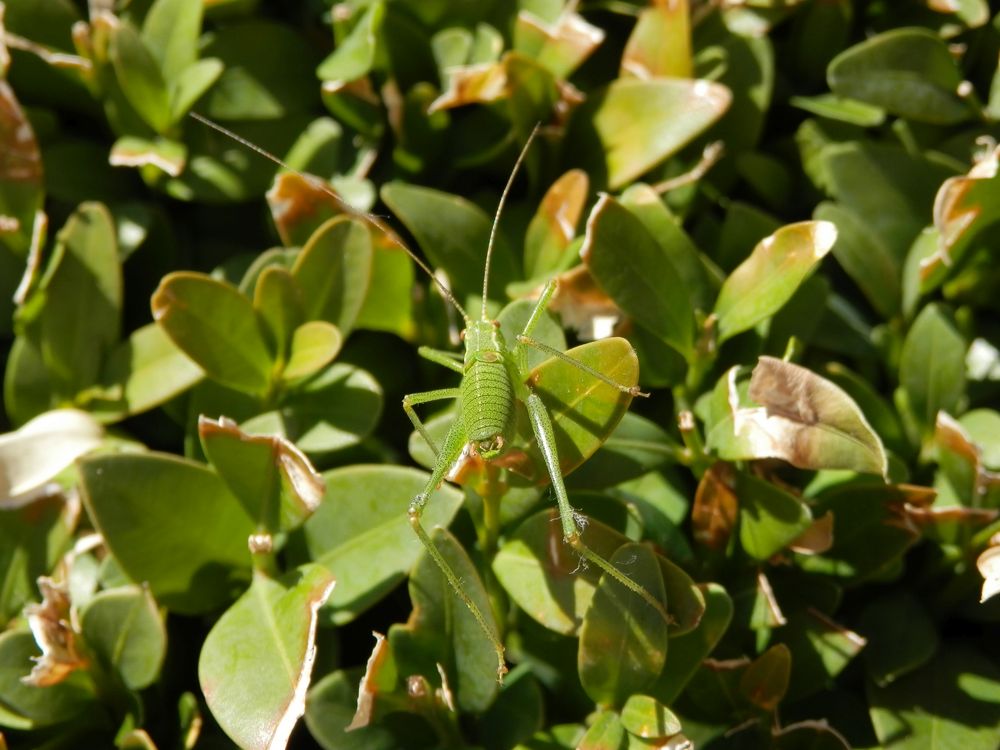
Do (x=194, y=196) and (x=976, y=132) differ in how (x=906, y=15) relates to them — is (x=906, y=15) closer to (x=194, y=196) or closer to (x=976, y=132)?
(x=976, y=132)

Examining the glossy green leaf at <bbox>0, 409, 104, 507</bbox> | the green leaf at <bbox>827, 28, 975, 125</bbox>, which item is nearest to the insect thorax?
the glossy green leaf at <bbox>0, 409, 104, 507</bbox>

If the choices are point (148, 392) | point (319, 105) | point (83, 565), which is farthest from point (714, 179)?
point (83, 565)

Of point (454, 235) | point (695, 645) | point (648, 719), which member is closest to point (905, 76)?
point (454, 235)

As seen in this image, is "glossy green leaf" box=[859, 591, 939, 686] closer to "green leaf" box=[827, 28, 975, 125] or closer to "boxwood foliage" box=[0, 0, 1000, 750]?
"boxwood foliage" box=[0, 0, 1000, 750]

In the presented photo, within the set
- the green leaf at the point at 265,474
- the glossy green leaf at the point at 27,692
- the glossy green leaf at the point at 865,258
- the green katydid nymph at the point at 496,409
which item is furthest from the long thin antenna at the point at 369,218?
the glossy green leaf at the point at 27,692

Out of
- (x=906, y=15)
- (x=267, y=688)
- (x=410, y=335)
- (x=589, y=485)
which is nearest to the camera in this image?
(x=267, y=688)

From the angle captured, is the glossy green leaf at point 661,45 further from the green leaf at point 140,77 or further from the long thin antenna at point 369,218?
the green leaf at point 140,77
